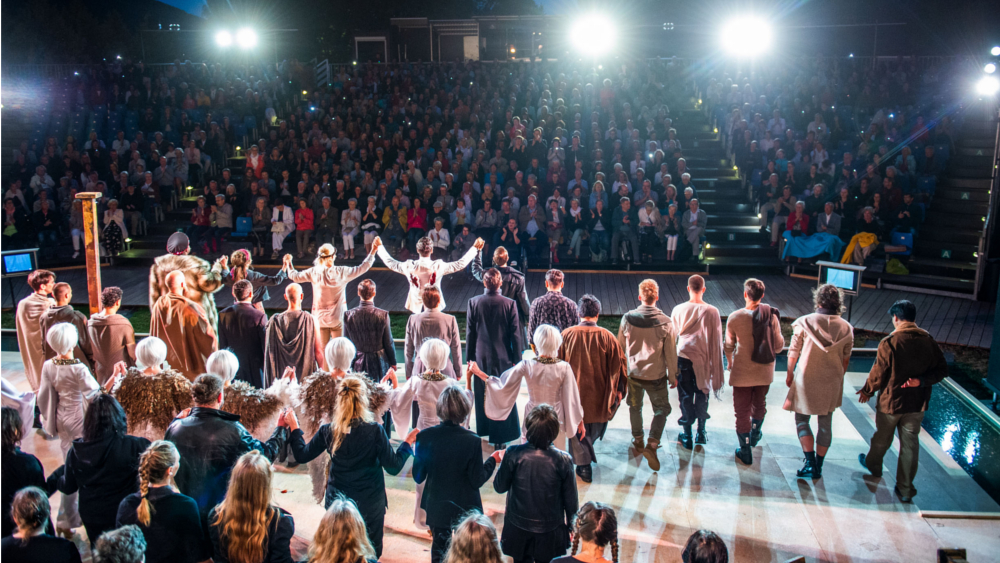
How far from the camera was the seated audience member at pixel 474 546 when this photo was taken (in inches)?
101

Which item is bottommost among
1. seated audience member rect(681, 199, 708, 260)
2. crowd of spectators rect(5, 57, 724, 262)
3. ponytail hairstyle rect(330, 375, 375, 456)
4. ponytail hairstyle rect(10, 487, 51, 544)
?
ponytail hairstyle rect(10, 487, 51, 544)

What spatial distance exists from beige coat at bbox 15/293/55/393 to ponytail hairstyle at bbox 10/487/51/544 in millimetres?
3111

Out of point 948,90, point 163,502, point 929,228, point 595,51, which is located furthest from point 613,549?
point 595,51

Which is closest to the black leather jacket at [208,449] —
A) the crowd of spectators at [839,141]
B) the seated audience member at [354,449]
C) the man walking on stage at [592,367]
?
the seated audience member at [354,449]

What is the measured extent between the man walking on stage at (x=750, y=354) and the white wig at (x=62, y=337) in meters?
4.40

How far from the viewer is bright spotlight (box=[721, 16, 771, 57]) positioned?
58.7 ft

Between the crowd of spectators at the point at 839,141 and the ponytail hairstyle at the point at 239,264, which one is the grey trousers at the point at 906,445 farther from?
the crowd of spectators at the point at 839,141

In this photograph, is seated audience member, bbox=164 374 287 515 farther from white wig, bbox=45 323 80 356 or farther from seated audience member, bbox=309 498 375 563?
white wig, bbox=45 323 80 356

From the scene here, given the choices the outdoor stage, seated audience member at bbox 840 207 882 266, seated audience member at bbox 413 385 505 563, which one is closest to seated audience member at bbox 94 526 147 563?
seated audience member at bbox 413 385 505 563

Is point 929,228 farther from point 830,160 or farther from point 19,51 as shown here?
point 19,51

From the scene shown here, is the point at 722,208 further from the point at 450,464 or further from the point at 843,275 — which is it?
the point at 450,464

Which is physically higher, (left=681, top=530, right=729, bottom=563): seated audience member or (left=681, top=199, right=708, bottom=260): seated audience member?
(left=681, top=199, right=708, bottom=260): seated audience member

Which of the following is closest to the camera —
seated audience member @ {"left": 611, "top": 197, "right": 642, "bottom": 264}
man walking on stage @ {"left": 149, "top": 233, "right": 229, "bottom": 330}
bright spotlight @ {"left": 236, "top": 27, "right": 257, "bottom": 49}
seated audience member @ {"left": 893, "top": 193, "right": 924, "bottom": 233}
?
man walking on stage @ {"left": 149, "top": 233, "right": 229, "bottom": 330}

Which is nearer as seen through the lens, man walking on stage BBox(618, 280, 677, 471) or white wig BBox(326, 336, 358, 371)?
white wig BBox(326, 336, 358, 371)
